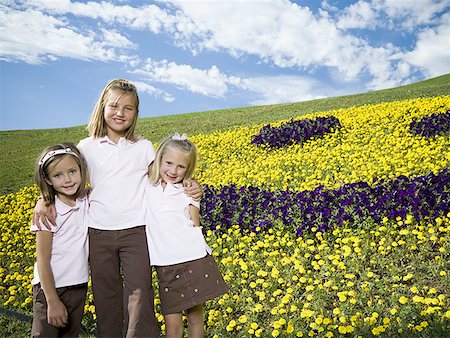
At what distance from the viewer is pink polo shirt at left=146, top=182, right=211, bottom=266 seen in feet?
10.0

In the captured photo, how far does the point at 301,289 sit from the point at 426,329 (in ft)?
4.14

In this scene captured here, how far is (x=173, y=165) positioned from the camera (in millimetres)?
3109

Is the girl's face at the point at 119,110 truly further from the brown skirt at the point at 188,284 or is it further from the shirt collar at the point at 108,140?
the brown skirt at the point at 188,284

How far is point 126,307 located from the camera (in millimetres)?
3104

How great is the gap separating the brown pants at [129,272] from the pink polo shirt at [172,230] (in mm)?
86

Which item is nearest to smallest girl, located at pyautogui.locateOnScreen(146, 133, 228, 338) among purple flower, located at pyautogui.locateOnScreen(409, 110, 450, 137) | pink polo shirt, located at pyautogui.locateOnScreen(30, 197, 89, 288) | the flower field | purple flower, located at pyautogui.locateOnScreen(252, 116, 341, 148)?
pink polo shirt, located at pyautogui.locateOnScreen(30, 197, 89, 288)

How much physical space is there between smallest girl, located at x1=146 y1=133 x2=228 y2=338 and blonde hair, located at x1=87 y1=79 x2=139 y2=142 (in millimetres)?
303

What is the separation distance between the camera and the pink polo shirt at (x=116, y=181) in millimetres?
3066

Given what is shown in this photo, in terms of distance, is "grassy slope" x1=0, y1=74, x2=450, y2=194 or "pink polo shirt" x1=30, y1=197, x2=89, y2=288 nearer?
"pink polo shirt" x1=30, y1=197, x2=89, y2=288

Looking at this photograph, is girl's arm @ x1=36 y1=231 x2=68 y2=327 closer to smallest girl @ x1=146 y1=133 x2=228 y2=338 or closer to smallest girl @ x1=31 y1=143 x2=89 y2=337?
smallest girl @ x1=31 y1=143 x2=89 y2=337

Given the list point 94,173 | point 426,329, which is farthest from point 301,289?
point 94,173

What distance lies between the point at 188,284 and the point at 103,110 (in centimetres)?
139

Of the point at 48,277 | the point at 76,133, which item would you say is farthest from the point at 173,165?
the point at 76,133

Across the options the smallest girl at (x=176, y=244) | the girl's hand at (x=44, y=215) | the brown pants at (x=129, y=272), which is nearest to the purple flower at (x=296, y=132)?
the smallest girl at (x=176, y=244)
